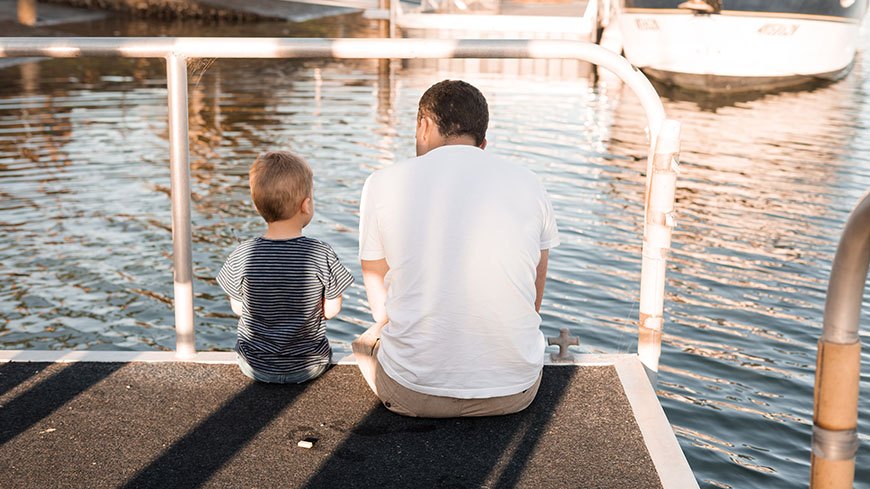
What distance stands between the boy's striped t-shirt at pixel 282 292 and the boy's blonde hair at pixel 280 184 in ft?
0.44

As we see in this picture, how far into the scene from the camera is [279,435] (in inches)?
135

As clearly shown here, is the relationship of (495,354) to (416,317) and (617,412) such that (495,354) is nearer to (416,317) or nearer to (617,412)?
(416,317)

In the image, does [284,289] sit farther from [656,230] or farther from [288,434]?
[656,230]

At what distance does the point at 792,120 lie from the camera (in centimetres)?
1828

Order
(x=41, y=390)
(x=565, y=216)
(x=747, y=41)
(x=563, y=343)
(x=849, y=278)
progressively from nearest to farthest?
1. (x=849, y=278)
2. (x=41, y=390)
3. (x=563, y=343)
4. (x=565, y=216)
5. (x=747, y=41)

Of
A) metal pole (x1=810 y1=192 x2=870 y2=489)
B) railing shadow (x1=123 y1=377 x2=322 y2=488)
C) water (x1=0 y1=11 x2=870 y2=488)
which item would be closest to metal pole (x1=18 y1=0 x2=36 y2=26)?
water (x1=0 y1=11 x2=870 y2=488)

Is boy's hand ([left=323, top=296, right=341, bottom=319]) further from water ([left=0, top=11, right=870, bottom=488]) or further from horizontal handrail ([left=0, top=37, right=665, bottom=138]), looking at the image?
water ([left=0, top=11, right=870, bottom=488])

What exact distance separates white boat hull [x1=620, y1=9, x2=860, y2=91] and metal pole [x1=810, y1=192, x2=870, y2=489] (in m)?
21.1

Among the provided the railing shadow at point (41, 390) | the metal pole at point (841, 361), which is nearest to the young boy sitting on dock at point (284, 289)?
the railing shadow at point (41, 390)

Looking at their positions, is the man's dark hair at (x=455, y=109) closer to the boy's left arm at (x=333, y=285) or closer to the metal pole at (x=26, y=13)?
the boy's left arm at (x=333, y=285)

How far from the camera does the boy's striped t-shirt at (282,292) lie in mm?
3848

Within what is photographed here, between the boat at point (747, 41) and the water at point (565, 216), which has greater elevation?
the boat at point (747, 41)

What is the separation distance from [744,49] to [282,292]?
1980 cm

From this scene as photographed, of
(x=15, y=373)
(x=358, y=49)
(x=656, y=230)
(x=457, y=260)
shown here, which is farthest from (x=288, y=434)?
(x=656, y=230)
